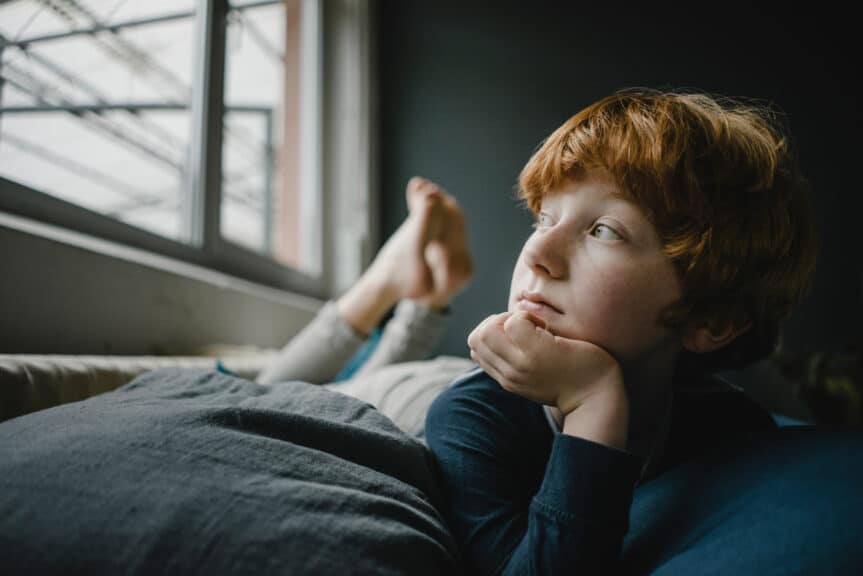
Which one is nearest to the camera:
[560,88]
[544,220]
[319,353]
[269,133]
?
[544,220]

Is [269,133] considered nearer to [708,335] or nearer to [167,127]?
[167,127]

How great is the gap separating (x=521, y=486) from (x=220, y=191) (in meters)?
1.29

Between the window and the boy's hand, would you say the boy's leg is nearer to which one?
the window

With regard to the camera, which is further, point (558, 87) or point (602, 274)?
point (558, 87)

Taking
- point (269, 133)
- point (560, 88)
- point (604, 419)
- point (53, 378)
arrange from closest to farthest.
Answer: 1. point (604, 419)
2. point (53, 378)
3. point (269, 133)
4. point (560, 88)

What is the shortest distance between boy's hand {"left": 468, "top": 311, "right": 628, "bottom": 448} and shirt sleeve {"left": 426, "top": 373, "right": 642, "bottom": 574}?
3cm

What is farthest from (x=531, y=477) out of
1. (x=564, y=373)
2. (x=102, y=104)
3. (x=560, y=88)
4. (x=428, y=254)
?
(x=560, y=88)

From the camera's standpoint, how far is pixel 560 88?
228cm

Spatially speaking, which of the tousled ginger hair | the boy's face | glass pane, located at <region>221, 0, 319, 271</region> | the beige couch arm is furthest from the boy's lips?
glass pane, located at <region>221, 0, 319, 271</region>

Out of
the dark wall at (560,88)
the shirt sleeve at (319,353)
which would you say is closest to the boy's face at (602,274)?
the shirt sleeve at (319,353)

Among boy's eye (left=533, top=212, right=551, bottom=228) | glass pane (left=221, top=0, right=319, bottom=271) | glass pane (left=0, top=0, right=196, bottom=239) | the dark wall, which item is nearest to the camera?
boy's eye (left=533, top=212, right=551, bottom=228)

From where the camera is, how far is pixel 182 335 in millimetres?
1238

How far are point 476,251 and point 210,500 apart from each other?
201 centimetres

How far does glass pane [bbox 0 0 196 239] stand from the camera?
1.06 meters
